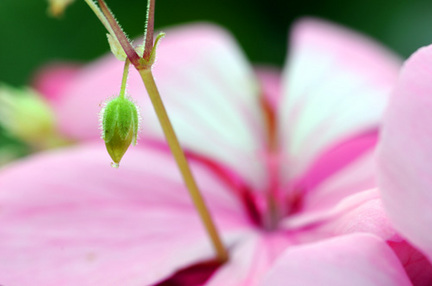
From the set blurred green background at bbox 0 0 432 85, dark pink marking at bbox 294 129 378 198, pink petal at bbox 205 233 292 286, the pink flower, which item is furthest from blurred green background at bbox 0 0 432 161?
pink petal at bbox 205 233 292 286

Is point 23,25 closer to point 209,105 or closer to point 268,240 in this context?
point 209,105

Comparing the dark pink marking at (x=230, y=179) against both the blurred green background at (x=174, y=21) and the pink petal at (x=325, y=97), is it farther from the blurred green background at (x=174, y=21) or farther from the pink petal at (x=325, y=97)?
the blurred green background at (x=174, y=21)

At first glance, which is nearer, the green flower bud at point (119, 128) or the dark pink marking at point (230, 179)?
the green flower bud at point (119, 128)

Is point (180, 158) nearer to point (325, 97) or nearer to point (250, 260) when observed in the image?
point (250, 260)

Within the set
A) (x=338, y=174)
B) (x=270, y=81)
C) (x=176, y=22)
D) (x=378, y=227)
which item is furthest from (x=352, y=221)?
(x=176, y=22)

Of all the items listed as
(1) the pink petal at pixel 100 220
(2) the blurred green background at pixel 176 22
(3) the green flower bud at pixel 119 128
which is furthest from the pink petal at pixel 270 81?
(3) the green flower bud at pixel 119 128

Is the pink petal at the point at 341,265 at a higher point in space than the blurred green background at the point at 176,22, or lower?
higher
